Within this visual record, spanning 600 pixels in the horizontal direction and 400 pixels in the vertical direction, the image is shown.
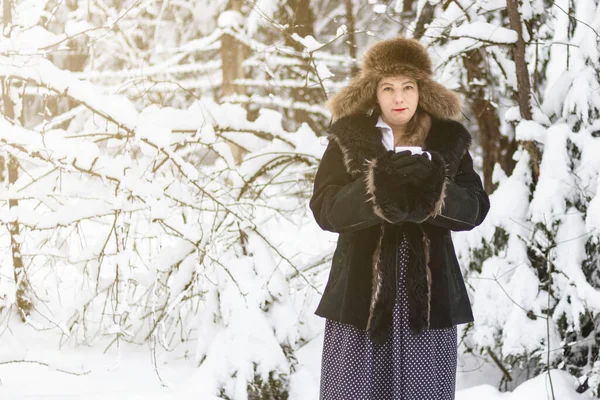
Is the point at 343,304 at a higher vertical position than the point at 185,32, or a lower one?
lower

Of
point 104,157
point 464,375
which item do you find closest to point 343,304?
point 104,157

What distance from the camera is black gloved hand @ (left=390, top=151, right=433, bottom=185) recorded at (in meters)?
2.08

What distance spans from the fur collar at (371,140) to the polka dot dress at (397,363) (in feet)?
1.01

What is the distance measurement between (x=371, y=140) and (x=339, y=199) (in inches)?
9.1

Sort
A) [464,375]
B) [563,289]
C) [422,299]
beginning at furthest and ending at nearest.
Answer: [464,375], [563,289], [422,299]

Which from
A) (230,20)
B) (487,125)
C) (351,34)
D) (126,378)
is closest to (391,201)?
(126,378)

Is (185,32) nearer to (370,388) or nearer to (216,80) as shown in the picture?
(216,80)

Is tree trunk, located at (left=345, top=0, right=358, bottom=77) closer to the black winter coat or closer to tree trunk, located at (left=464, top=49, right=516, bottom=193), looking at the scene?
the black winter coat

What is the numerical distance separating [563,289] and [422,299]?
78.8 inches

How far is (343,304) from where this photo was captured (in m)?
2.22

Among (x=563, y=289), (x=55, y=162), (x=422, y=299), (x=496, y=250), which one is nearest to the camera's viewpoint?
(x=422, y=299)

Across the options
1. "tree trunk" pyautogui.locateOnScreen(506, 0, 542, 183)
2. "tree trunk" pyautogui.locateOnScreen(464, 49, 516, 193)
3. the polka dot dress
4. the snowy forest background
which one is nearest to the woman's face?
the polka dot dress

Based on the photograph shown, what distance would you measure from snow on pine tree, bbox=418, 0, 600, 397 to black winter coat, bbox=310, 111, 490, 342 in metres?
1.48

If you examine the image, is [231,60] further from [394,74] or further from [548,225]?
[394,74]
